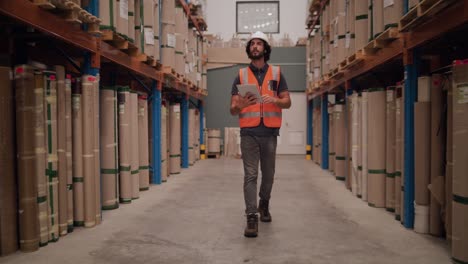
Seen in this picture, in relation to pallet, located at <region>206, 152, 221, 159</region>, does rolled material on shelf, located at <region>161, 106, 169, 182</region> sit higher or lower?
higher

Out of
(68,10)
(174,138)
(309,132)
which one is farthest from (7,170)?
(309,132)

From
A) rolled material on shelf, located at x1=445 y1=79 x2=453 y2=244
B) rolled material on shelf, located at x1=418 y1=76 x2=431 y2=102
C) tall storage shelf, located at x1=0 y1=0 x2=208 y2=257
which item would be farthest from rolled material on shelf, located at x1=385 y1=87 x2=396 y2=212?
tall storage shelf, located at x1=0 y1=0 x2=208 y2=257

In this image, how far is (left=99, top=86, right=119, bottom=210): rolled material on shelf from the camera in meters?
5.13

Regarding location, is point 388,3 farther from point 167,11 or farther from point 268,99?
point 167,11

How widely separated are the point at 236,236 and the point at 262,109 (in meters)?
1.27

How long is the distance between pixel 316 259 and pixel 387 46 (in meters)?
2.80

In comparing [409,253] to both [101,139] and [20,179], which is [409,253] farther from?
[101,139]

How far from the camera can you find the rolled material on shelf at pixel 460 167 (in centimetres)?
312

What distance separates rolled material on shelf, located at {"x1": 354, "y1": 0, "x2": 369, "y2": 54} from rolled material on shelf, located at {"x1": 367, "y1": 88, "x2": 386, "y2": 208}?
811 mm

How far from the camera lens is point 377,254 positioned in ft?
11.3

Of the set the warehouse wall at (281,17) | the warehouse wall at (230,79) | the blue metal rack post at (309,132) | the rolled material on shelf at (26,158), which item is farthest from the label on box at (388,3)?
the warehouse wall at (281,17)

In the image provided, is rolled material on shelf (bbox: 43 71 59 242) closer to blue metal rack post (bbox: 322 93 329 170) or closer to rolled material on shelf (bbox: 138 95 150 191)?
rolled material on shelf (bbox: 138 95 150 191)

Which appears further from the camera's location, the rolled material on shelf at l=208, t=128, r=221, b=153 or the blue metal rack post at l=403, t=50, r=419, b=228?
the rolled material on shelf at l=208, t=128, r=221, b=153

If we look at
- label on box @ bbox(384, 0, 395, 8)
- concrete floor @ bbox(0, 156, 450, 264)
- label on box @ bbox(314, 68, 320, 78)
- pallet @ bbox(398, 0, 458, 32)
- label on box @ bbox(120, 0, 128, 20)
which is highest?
label on box @ bbox(120, 0, 128, 20)
